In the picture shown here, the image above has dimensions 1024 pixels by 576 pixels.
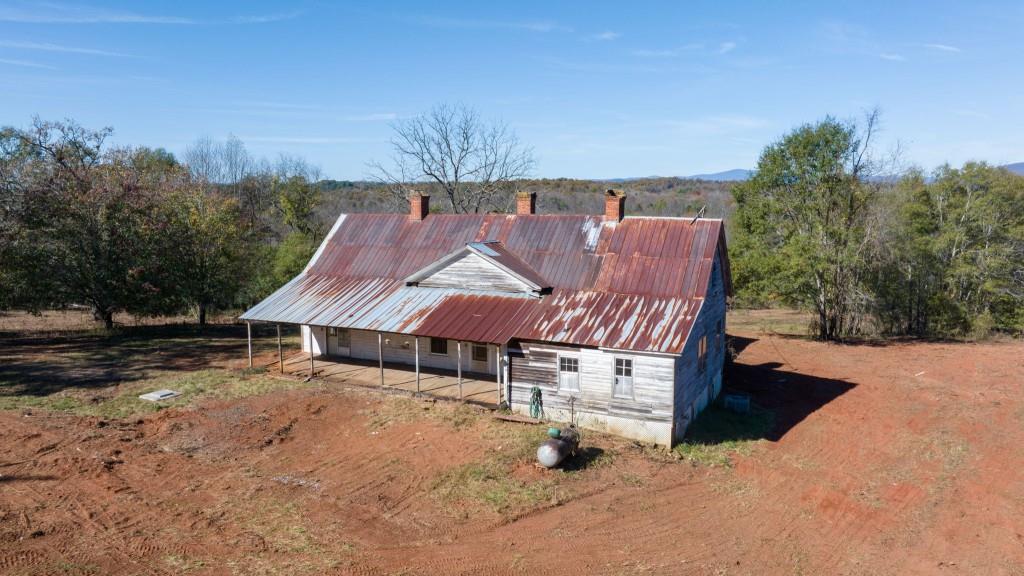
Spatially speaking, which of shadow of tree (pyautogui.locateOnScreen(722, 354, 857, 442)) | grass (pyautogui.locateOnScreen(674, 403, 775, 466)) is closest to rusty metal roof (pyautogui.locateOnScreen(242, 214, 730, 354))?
grass (pyautogui.locateOnScreen(674, 403, 775, 466))

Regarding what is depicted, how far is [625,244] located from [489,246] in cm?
475

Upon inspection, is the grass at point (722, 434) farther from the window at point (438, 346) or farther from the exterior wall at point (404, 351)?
the window at point (438, 346)

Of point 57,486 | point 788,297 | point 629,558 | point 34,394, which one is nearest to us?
point 629,558

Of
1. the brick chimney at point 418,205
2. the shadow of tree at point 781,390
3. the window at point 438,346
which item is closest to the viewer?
the shadow of tree at point 781,390

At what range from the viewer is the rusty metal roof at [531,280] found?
60.7 ft

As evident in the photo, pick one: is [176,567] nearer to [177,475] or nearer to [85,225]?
[177,475]

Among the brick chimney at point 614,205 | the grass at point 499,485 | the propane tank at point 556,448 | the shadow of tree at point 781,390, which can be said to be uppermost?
the brick chimney at point 614,205

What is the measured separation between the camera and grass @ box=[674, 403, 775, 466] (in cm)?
1658

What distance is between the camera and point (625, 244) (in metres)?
21.2

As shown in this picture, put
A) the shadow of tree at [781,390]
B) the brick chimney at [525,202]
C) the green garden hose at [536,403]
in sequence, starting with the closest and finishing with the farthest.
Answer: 1. the green garden hose at [536,403]
2. the shadow of tree at [781,390]
3. the brick chimney at [525,202]

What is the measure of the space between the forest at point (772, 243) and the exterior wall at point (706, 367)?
11348 mm

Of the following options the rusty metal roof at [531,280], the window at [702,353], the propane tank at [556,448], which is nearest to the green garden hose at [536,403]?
the rusty metal roof at [531,280]

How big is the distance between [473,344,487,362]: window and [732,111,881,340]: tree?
55.8ft

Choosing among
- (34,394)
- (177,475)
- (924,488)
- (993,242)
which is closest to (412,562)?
(177,475)
